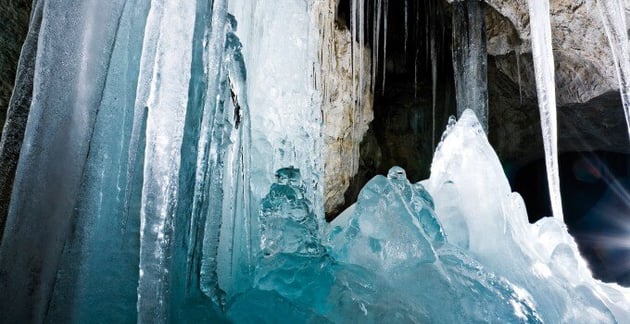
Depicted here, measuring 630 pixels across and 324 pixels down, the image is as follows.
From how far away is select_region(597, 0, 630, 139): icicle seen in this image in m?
3.79

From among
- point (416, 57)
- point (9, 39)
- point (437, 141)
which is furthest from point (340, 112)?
point (9, 39)

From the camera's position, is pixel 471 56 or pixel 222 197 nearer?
pixel 222 197

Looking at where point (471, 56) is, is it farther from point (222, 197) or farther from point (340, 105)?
point (222, 197)

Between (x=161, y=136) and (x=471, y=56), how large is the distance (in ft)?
13.6

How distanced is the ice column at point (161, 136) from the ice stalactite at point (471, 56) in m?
3.79

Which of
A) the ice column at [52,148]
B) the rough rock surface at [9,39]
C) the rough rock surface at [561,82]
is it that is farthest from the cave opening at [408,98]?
the ice column at [52,148]

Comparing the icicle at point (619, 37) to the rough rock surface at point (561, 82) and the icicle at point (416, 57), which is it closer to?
the rough rock surface at point (561, 82)

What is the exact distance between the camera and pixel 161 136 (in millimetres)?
1354

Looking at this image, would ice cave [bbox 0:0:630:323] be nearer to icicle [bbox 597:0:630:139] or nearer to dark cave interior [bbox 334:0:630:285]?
icicle [bbox 597:0:630:139]

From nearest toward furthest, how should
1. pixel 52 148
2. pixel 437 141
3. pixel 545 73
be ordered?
pixel 52 148 → pixel 545 73 → pixel 437 141

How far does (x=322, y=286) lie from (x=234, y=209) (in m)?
0.66

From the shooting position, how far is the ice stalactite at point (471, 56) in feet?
15.7

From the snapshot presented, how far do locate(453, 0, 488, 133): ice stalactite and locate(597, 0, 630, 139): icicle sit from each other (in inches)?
45.3

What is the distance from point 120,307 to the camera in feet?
4.09
